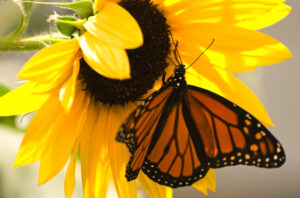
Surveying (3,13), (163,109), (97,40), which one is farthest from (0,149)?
(97,40)

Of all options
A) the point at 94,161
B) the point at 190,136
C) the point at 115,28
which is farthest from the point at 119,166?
the point at 115,28

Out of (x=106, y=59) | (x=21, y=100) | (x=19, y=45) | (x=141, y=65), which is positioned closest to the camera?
(x=106, y=59)

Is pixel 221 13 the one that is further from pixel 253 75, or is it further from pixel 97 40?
pixel 253 75

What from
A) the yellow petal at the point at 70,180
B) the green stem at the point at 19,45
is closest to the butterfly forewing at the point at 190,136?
the yellow petal at the point at 70,180

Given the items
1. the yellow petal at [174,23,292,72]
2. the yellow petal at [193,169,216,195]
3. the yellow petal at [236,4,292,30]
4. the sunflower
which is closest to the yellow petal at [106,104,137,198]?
the sunflower

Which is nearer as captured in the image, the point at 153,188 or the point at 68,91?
the point at 68,91

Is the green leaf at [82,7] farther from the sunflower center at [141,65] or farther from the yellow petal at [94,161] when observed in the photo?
the yellow petal at [94,161]

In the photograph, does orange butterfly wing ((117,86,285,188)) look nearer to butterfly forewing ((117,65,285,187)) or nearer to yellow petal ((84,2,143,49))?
butterfly forewing ((117,65,285,187))

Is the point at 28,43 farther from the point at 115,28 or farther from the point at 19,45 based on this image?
the point at 115,28
